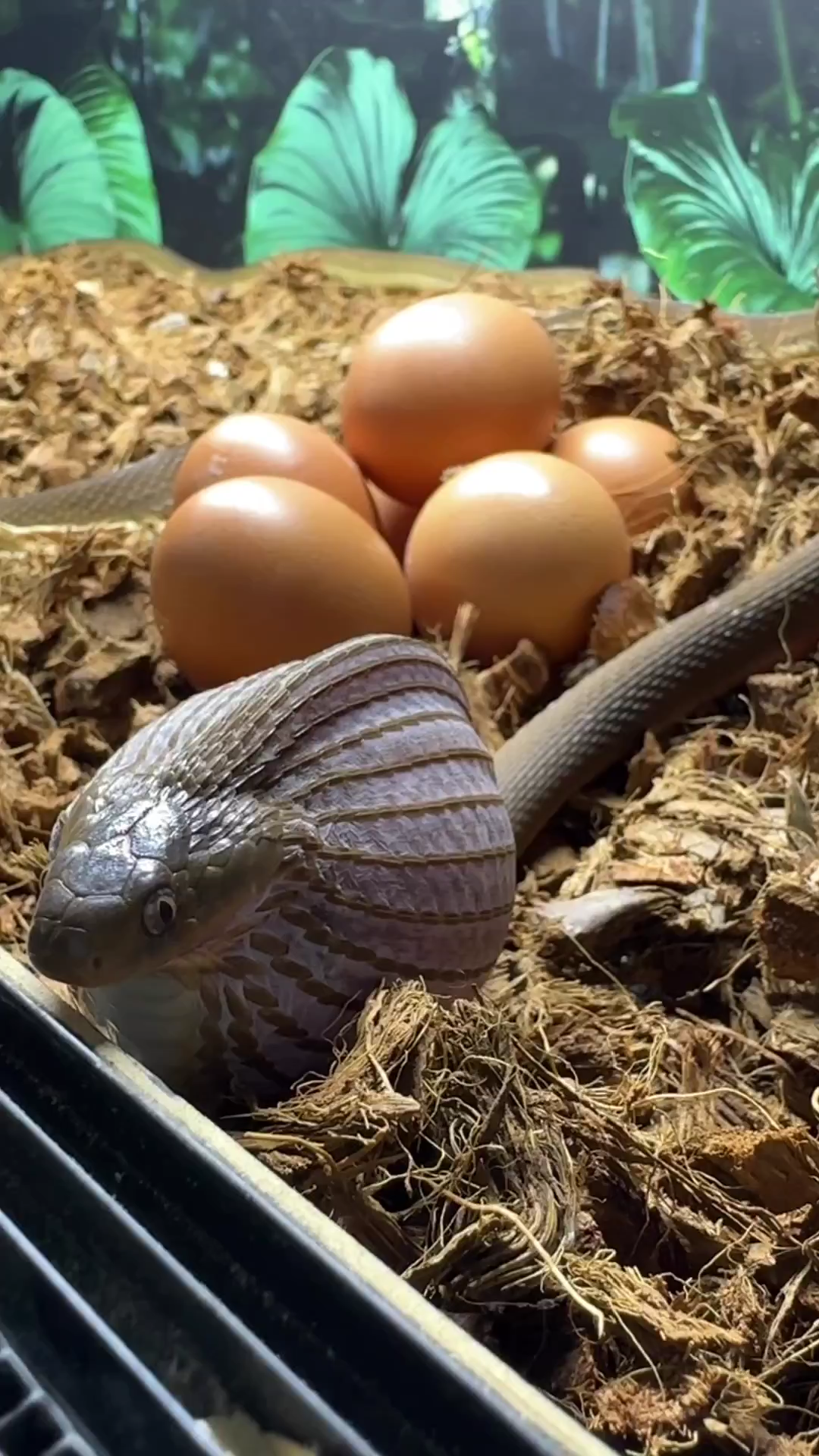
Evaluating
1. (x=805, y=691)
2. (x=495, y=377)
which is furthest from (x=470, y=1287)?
(x=495, y=377)

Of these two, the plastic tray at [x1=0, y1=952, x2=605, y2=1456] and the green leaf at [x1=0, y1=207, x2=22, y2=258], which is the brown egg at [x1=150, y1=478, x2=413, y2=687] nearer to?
the plastic tray at [x1=0, y1=952, x2=605, y2=1456]

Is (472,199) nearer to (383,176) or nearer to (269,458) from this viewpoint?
(383,176)

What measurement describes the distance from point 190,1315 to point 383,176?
206cm

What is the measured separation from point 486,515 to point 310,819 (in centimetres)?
63

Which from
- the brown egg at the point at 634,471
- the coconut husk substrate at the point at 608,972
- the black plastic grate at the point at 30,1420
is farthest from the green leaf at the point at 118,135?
the black plastic grate at the point at 30,1420

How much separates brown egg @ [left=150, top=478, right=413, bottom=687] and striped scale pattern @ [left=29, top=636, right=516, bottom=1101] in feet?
1.24

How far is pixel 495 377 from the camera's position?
134cm

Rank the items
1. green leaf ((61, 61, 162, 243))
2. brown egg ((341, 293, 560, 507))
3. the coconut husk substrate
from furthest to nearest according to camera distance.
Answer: green leaf ((61, 61, 162, 243))
brown egg ((341, 293, 560, 507))
the coconut husk substrate

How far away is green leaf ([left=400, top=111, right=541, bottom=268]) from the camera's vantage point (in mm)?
2084

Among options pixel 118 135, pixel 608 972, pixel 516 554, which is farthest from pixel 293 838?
pixel 118 135

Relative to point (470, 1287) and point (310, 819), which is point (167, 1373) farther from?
point (310, 819)

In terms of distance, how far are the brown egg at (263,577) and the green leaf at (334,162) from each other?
1253 mm

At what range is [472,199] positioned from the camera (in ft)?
7.07

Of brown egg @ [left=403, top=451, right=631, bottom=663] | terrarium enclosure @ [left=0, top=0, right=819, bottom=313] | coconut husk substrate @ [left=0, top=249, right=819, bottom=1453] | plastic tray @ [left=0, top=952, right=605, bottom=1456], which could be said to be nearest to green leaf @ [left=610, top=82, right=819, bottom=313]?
terrarium enclosure @ [left=0, top=0, right=819, bottom=313]
